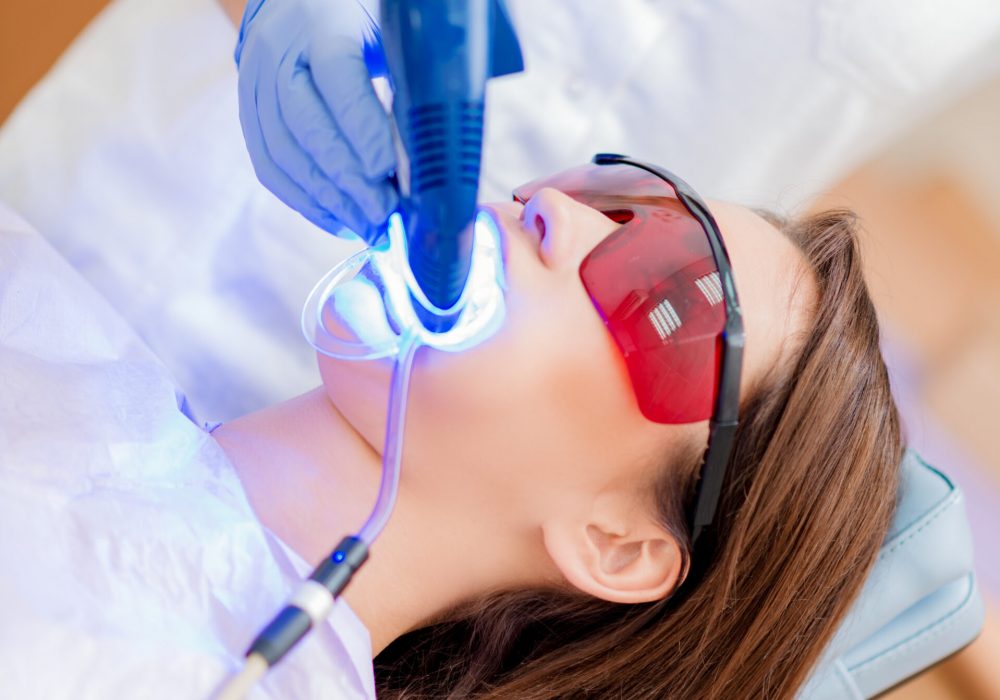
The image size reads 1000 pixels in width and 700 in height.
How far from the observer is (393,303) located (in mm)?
956

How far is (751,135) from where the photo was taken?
159 centimetres

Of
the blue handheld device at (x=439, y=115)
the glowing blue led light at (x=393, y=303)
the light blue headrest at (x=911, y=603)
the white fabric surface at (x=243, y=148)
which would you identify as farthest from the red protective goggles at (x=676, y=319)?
the white fabric surface at (x=243, y=148)

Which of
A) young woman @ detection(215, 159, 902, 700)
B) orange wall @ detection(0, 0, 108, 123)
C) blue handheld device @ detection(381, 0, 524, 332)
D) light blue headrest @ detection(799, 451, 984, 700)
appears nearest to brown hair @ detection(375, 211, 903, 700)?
young woman @ detection(215, 159, 902, 700)

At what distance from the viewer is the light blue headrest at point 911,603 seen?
1.31 m

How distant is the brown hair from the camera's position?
3.42 ft

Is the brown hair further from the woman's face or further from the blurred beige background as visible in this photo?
the blurred beige background

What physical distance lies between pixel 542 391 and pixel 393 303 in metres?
0.18

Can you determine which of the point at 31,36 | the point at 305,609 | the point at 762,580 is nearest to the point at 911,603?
the point at 762,580

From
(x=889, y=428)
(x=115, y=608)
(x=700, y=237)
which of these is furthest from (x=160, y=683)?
(x=889, y=428)

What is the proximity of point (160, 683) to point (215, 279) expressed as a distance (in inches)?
29.7

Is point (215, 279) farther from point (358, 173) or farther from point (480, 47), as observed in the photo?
point (480, 47)

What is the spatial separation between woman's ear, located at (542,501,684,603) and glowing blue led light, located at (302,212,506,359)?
259mm

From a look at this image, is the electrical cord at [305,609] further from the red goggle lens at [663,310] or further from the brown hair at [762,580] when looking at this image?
the brown hair at [762,580]

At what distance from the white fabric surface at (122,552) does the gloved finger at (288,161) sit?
29 cm
